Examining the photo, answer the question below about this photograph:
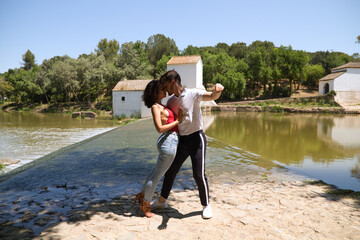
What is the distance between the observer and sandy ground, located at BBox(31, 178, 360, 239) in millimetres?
2971

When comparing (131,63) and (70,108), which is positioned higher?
(131,63)

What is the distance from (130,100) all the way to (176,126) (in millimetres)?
29068

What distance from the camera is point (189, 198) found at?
166 inches

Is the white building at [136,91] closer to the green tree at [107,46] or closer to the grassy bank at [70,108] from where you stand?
the grassy bank at [70,108]

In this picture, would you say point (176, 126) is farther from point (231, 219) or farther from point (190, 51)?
point (190, 51)

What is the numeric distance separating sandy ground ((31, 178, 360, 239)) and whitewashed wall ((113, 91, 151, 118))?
27139 millimetres

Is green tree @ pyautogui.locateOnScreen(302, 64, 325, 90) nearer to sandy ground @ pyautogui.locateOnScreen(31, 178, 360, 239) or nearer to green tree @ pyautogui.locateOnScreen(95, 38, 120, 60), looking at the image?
sandy ground @ pyautogui.locateOnScreen(31, 178, 360, 239)

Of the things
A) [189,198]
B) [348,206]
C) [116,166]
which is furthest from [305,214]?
[116,166]

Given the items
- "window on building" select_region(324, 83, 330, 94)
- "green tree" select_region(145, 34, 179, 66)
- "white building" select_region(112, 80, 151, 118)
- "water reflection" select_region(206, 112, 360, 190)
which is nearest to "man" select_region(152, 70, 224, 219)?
"water reflection" select_region(206, 112, 360, 190)

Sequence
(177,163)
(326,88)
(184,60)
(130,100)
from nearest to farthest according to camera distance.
→ (177,163) → (130,100) → (184,60) → (326,88)

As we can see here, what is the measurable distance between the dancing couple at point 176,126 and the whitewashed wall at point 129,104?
91.3 ft

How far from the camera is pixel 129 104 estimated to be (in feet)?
Answer: 104

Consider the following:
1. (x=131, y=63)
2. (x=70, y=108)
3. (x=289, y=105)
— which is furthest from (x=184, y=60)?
(x=70, y=108)

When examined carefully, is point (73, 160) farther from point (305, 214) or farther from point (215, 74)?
point (215, 74)
